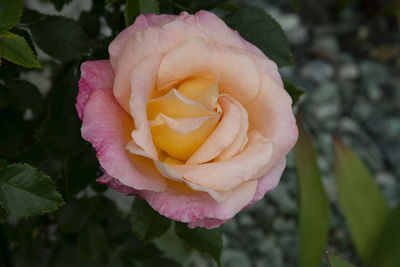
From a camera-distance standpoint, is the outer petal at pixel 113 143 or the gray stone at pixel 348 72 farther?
the gray stone at pixel 348 72

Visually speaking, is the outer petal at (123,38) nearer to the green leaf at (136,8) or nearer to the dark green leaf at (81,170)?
the green leaf at (136,8)

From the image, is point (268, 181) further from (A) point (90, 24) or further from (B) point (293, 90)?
(A) point (90, 24)

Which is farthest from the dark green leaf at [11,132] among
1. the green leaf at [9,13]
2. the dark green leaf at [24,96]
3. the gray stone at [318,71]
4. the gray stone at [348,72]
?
the gray stone at [348,72]

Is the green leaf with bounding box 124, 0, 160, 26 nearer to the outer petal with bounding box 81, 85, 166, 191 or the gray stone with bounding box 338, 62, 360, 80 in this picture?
the outer petal with bounding box 81, 85, 166, 191

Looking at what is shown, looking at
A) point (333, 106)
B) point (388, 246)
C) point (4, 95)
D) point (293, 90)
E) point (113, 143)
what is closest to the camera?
point (113, 143)

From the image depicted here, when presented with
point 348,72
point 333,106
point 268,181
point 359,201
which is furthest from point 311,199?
point 348,72

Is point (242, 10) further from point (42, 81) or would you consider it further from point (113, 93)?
point (42, 81)

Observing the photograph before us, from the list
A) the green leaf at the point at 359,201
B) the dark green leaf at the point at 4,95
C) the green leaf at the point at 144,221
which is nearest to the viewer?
the green leaf at the point at 144,221
